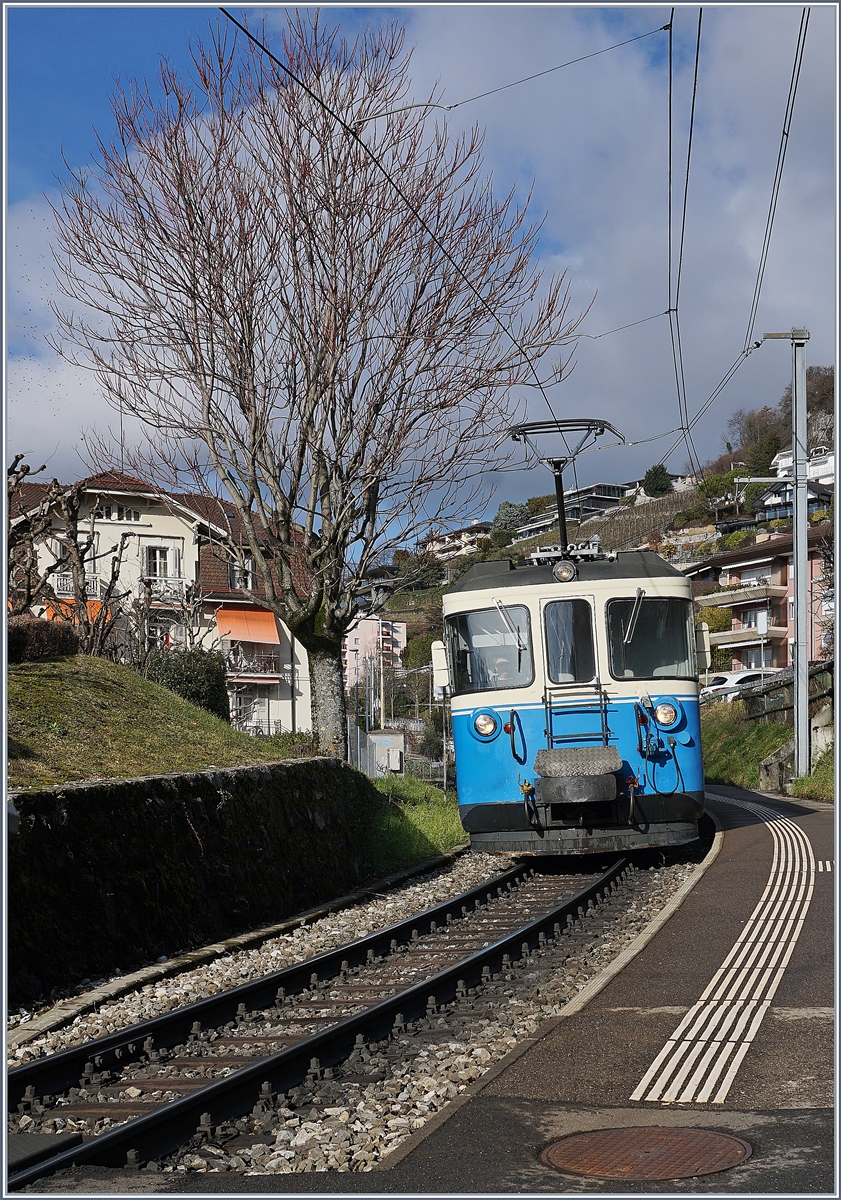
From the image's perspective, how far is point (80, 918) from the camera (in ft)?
27.2

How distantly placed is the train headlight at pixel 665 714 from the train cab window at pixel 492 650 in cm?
141

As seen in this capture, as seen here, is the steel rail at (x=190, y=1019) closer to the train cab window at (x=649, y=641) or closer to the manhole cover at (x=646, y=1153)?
the manhole cover at (x=646, y=1153)

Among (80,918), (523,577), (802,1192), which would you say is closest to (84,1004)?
(80,918)

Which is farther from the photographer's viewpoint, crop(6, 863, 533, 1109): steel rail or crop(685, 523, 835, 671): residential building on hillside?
crop(685, 523, 835, 671): residential building on hillside

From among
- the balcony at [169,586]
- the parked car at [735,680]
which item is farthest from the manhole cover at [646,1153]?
the parked car at [735,680]

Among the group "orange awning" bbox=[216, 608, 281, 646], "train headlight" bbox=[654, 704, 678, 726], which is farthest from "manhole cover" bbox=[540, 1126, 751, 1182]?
"orange awning" bbox=[216, 608, 281, 646]

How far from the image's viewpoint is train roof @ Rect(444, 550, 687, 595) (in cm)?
1313

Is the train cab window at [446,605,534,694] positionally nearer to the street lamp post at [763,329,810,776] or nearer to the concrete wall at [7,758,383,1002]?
the concrete wall at [7,758,383,1002]

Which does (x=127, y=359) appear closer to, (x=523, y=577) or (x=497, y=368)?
(x=497, y=368)

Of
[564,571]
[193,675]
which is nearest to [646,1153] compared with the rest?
[564,571]

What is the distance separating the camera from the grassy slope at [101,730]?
10523mm

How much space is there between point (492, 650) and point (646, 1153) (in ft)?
29.2

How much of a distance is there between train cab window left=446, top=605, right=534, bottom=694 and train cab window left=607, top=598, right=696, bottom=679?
3.16 ft

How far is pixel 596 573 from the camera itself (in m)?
13.2
